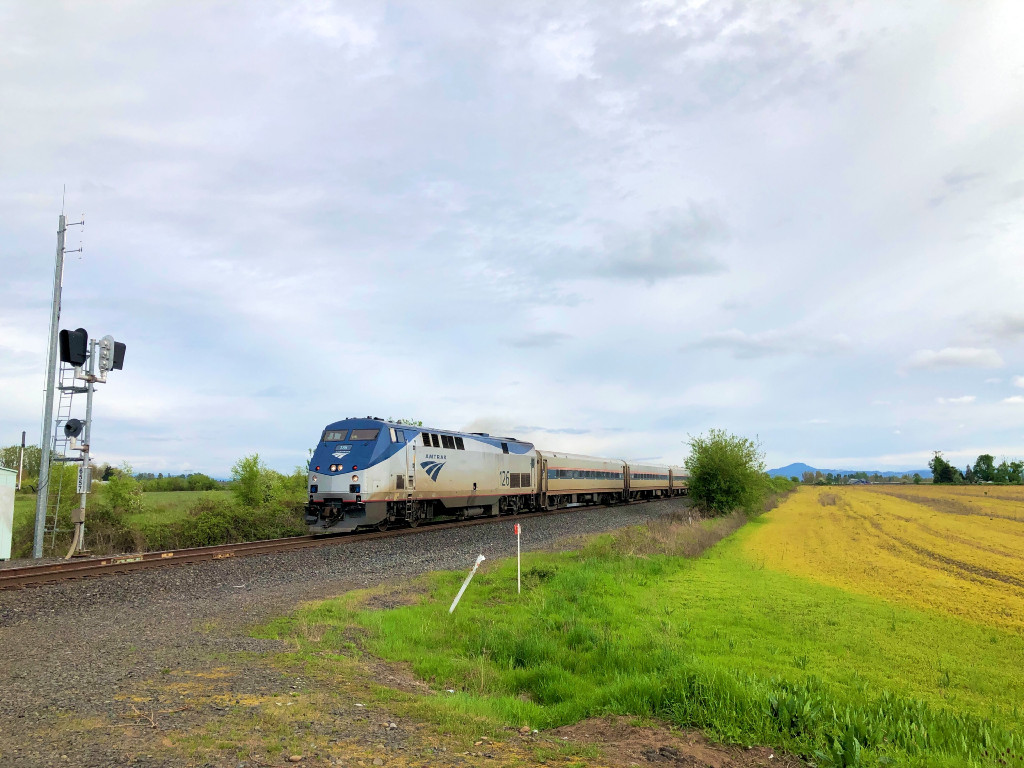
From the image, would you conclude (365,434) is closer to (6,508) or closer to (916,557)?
(6,508)

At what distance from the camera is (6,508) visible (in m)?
21.2

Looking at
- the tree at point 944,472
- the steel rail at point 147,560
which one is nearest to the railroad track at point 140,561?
the steel rail at point 147,560

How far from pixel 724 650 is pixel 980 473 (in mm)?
166835

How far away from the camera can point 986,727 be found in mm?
6859

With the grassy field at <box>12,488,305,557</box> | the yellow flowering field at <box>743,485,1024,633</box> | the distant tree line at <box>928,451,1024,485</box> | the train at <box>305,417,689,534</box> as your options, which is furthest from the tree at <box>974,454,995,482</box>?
the grassy field at <box>12,488,305,557</box>

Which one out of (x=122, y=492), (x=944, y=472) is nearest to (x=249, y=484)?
(x=122, y=492)

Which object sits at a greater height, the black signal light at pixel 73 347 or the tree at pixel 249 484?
the black signal light at pixel 73 347

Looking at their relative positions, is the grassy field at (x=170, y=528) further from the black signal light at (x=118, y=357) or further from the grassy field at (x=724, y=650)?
the grassy field at (x=724, y=650)

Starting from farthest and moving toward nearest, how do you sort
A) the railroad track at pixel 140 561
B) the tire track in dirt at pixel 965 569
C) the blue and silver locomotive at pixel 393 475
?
the blue and silver locomotive at pixel 393 475 < the tire track in dirt at pixel 965 569 < the railroad track at pixel 140 561

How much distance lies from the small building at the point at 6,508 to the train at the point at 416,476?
30.8 feet

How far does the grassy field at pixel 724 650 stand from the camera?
699cm

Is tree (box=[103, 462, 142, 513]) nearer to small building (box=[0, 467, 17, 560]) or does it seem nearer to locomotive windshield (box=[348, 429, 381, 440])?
small building (box=[0, 467, 17, 560])

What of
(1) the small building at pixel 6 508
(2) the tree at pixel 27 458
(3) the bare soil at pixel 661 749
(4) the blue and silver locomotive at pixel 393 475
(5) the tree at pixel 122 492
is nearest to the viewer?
(3) the bare soil at pixel 661 749

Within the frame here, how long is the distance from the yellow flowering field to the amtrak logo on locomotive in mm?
12659
